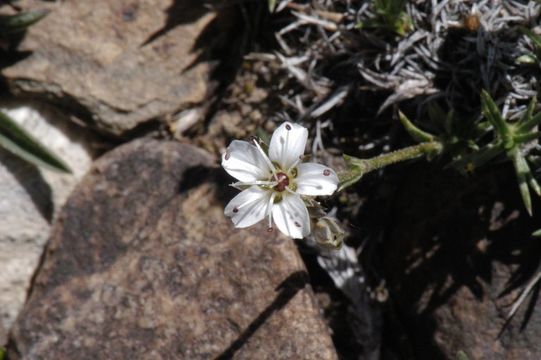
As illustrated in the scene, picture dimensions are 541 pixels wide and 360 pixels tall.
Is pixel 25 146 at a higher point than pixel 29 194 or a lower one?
higher

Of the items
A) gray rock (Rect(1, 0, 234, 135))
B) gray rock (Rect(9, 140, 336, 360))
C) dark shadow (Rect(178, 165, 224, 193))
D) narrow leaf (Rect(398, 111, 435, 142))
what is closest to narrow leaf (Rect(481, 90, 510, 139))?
narrow leaf (Rect(398, 111, 435, 142))

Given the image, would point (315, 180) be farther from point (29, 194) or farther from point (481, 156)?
point (29, 194)

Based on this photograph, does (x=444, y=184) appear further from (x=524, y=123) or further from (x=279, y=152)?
(x=279, y=152)

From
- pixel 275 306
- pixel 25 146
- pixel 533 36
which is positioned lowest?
pixel 275 306

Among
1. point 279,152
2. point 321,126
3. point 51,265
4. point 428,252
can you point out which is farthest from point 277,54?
point 51,265

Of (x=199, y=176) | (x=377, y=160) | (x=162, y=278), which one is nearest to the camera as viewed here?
(x=377, y=160)

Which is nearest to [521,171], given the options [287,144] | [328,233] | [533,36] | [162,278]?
[533,36]

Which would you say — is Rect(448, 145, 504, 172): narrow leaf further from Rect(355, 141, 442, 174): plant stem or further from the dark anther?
the dark anther
